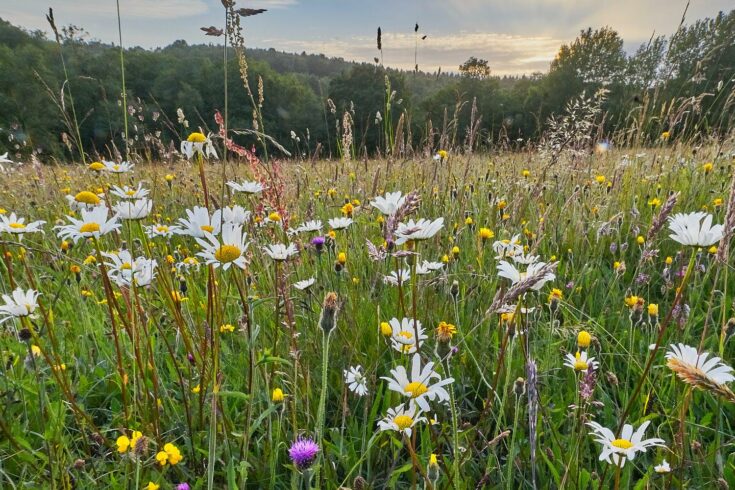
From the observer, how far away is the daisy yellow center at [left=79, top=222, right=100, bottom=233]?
1.19 m

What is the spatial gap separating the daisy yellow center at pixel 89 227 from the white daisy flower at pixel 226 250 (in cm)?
31

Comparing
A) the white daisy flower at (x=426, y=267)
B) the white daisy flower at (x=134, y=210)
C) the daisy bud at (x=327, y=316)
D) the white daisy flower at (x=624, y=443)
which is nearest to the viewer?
the white daisy flower at (x=624, y=443)

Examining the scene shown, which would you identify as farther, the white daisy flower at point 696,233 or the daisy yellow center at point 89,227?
the daisy yellow center at point 89,227

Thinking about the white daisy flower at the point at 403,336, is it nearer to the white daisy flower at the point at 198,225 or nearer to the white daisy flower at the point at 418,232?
the white daisy flower at the point at 418,232

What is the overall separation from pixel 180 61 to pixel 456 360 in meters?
47.0

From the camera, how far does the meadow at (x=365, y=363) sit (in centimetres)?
100

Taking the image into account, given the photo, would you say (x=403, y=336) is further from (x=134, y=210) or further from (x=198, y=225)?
(x=134, y=210)

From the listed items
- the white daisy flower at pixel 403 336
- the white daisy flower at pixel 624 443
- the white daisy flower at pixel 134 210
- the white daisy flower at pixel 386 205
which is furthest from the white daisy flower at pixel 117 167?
the white daisy flower at pixel 624 443

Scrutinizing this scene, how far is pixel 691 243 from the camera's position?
3.15ft

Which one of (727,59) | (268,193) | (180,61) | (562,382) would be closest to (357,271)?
(268,193)

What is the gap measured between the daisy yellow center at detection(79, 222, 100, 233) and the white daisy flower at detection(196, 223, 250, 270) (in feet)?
1.01

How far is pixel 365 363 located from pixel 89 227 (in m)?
0.98

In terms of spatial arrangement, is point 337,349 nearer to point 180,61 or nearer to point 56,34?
point 56,34

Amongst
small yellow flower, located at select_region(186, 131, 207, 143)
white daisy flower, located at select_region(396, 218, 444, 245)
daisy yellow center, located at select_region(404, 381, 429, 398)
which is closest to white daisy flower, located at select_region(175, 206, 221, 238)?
small yellow flower, located at select_region(186, 131, 207, 143)
